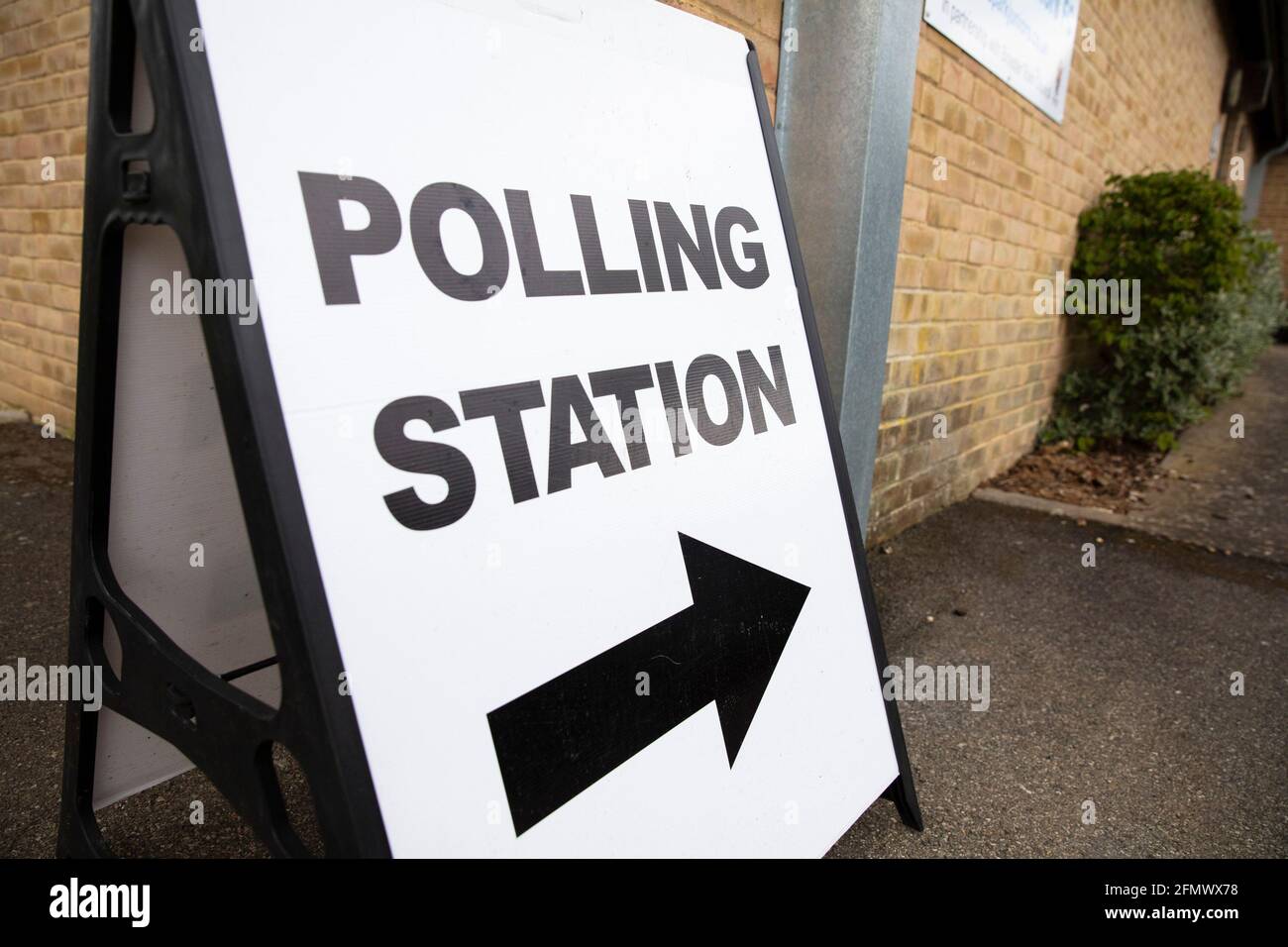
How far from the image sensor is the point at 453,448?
3.31 feet

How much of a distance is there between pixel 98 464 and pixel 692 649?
894 mm

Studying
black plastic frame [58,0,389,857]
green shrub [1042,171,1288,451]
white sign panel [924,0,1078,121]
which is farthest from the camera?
green shrub [1042,171,1288,451]

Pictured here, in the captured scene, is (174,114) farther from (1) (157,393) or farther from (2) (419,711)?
(2) (419,711)

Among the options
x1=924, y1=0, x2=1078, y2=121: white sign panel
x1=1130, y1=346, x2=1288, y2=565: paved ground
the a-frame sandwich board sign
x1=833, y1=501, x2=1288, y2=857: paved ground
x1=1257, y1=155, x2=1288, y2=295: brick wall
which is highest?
x1=1257, y1=155, x2=1288, y2=295: brick wall

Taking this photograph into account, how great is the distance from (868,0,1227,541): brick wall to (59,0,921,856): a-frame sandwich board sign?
165 centimetres

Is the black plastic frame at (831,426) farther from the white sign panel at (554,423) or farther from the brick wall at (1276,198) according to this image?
the brick wall at (1276,198)

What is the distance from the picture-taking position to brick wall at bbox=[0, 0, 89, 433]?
291 centimetres

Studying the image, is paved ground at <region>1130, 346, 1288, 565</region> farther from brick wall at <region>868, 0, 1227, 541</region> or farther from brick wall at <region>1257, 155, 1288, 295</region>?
brick wall at <region>1257, 155, 1288, 295</region>

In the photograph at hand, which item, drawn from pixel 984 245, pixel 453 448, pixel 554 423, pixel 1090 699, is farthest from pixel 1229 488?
pixel 453 448

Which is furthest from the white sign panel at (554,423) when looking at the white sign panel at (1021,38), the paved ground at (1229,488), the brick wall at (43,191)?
the paved ground at (1229,488)

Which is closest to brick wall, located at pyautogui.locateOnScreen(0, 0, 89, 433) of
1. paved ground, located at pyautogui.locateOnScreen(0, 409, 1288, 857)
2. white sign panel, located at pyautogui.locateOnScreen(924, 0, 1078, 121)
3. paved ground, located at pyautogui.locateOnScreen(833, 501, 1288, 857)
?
paved ground, located at pyautogui.locateOnScreen(0, 409, 1288, 857)

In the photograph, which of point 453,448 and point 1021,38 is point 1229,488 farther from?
point 453,448

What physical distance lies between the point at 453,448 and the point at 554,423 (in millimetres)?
170

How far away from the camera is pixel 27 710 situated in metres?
1.77
